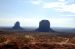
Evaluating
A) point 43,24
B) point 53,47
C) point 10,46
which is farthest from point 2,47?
point 43,24

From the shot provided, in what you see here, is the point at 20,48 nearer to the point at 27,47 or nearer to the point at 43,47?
the point at 27,47

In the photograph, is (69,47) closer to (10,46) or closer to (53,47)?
(53,47)

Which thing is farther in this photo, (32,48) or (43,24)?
(43,24)

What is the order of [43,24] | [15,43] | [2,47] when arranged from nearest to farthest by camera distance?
1. [2,47]
2. [15,43]
3. [43,24]

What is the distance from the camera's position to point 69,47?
39375 millimetres

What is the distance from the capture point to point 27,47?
123 feet

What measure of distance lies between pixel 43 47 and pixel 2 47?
→ 7.70 metres

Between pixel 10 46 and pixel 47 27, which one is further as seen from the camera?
pixel 47 27

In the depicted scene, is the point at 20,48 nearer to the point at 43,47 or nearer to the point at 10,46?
the point at 10,46

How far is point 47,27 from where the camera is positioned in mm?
159875

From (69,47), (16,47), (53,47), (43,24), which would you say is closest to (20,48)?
(16,47)

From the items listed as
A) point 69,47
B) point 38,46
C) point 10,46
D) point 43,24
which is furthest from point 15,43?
point 43,24

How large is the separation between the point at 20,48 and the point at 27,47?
1.42 meters

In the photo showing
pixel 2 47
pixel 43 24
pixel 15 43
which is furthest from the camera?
pixel 43 24
